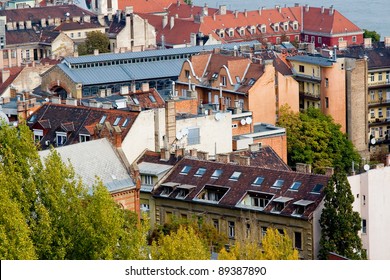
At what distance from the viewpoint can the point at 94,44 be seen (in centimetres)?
10581

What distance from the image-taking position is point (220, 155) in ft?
200

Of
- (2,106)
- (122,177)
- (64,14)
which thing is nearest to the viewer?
(122,177)

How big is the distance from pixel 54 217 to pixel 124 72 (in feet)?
120

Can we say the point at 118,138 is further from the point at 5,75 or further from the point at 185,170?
the point at 5,75

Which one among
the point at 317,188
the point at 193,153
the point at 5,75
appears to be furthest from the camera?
the point at 5,75

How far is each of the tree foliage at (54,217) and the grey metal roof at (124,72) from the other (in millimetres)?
31014

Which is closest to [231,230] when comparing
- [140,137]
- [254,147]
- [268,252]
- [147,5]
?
[140,137]

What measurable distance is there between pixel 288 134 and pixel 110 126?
15346 mm

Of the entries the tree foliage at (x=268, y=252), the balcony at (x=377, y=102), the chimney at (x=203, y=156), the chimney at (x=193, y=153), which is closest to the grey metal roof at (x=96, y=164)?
the chimney at (x=203, y=156)

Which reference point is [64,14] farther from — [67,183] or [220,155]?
[67,183]

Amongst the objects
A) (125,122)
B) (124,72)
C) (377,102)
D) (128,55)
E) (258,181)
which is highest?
(128,55)

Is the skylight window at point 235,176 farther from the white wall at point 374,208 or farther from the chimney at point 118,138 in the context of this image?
the white wall at point 374,208

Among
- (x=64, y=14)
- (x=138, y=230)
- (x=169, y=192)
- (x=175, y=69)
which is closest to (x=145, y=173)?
(x=169, y=192)

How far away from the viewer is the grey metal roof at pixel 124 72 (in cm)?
8119
